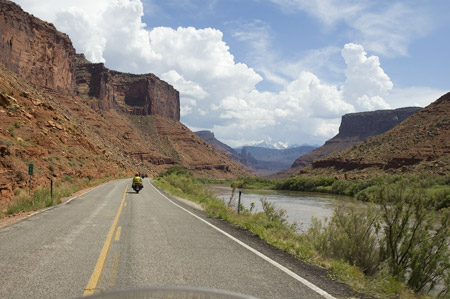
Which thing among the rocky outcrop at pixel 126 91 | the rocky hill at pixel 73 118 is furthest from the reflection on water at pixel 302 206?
the rocky outcrop at pixel 126 91

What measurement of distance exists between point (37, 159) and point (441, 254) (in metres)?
29.8

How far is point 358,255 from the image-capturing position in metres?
7.30

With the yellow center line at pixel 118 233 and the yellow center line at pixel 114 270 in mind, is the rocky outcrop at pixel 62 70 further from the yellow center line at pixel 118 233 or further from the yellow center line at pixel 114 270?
the yellow center line at pixel 114 270

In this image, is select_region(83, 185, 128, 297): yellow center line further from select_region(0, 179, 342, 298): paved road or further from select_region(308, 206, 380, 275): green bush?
select_region(308, 206, 380, 275): green bush

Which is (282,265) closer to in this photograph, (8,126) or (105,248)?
(105,248)

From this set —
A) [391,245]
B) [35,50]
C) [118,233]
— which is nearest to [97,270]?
[118,233]

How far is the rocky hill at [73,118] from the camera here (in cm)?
3083

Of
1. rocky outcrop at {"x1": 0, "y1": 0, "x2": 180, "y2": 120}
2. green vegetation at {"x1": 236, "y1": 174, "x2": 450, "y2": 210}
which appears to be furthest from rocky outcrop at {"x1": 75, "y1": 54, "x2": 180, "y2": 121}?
green vegetation at {"x1": 236, "y1": 174, "x2": 450, "y2": 210}

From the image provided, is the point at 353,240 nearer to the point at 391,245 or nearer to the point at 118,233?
the point at 391,245

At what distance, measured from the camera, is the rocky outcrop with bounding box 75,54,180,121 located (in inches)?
4809

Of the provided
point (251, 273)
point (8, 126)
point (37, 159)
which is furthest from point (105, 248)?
point (8, 126)

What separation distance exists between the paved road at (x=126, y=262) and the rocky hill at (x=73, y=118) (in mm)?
11679

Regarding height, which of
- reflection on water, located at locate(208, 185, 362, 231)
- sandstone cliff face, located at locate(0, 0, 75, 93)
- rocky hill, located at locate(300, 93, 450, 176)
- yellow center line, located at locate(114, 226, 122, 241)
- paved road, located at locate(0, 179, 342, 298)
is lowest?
reflection on water, located at locate(208, 185, 362, 231)

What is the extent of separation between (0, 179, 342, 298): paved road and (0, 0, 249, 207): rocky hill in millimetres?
11679
